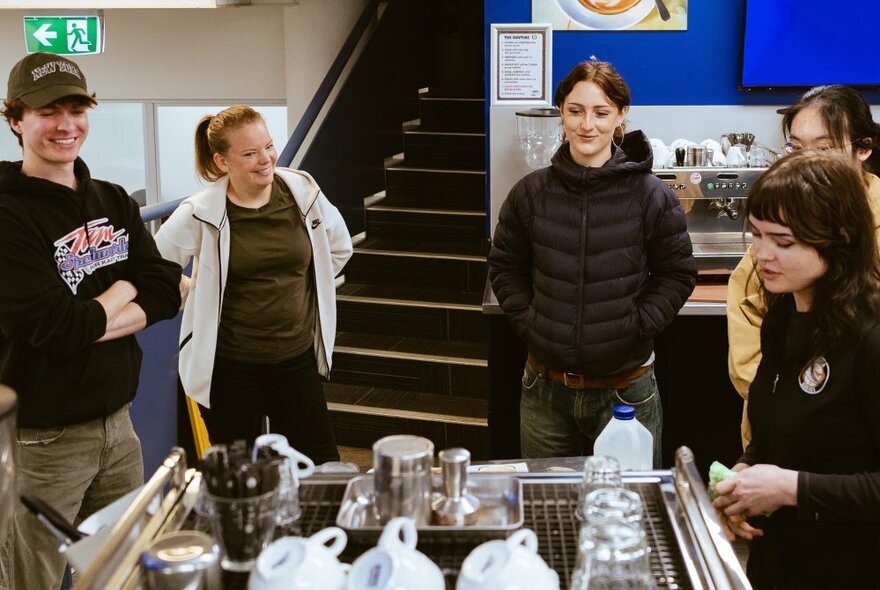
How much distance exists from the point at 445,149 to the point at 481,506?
Answer: 5.50 metres

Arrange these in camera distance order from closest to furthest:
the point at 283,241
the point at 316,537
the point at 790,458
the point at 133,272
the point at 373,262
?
the point at 316,537 < the point at 790,458 < the point at 133,272 < the point at 283,241 < the point at 373,262

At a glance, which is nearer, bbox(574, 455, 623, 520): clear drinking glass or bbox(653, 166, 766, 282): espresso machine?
bbox(574, 455, 623, 520): clear drinking glass

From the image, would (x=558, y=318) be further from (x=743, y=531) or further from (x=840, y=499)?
(x=840, y=499)

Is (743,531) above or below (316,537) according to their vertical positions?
below

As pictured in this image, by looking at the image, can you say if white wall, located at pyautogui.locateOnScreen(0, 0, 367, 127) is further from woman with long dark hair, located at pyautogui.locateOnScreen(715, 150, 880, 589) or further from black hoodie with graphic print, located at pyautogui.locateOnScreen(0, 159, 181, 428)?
woman with long dark hair, located at pyautogui.locateOnScreen(715, 150, 880, 589)

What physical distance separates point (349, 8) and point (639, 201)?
16.0ft

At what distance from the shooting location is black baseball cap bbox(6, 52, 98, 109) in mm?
2447

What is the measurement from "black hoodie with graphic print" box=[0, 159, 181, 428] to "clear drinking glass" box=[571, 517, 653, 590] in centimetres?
163

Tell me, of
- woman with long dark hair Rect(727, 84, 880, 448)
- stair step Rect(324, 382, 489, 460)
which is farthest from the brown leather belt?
stair step Rect(324, 382, 489, 460)

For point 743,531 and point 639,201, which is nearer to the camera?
point 743,531

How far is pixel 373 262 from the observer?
604 centimetres

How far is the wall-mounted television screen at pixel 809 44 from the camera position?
430cm

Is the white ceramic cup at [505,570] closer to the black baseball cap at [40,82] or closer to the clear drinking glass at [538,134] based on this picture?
the black baseball cap at [40,82]

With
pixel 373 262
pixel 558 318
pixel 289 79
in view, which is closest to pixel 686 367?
pixel 558 318
